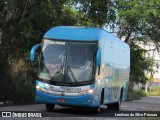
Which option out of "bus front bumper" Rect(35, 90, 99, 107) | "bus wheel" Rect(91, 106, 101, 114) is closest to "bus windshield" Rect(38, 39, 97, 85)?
"bus front bumper" Rect(35, 90, 99, 107)

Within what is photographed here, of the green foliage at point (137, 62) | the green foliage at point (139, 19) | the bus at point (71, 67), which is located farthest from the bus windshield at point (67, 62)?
the green foliage at point (137, 62)

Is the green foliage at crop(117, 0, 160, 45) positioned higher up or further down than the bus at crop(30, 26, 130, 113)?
higher up

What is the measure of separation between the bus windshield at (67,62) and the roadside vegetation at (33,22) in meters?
3.43

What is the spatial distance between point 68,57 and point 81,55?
0.54 metres

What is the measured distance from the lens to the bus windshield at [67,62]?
1980 cm

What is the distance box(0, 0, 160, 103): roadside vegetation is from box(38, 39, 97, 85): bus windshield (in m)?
3.43

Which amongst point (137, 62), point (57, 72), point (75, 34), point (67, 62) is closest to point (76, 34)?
point (75, 34)

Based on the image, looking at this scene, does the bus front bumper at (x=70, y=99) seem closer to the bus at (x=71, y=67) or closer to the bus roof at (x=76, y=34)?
the bus at (x=71, y=67)

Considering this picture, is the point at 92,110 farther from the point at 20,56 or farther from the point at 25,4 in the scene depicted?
the point at 20,56

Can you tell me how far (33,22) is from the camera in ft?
104

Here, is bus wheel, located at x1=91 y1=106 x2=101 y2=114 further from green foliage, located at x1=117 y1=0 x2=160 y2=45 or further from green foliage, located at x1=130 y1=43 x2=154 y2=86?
green foliage, located at x1=130 y1=43 x2=154 y2=86

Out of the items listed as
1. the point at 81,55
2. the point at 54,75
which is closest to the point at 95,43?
the point at 81,55

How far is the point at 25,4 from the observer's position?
2373cm

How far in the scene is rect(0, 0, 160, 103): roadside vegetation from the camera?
24.1 m
